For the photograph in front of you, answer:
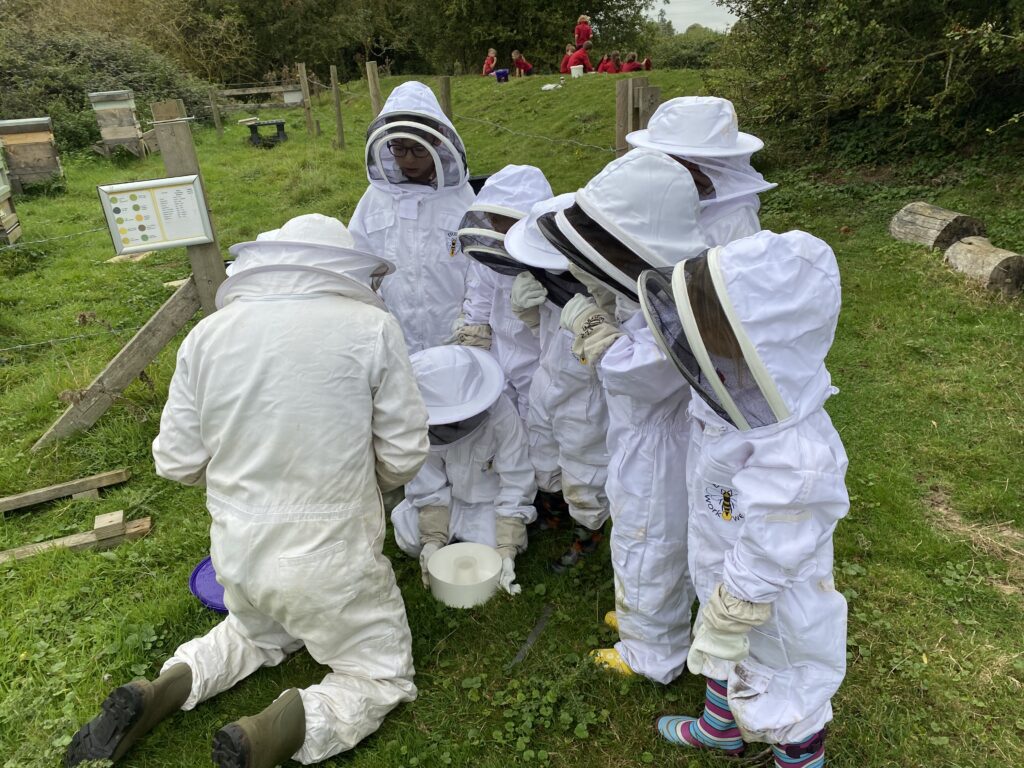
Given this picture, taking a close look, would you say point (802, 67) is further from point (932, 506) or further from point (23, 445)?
point (23, 445)

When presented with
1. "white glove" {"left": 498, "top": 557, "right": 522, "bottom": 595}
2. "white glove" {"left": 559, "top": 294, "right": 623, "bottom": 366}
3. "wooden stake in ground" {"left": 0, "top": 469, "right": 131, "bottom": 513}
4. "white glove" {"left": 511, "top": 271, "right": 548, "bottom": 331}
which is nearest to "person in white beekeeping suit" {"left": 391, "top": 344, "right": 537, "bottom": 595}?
"white glove" {"left": 498, "top": 557, "right": 522, "bottom": 595}

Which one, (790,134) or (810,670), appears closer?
(810,670)

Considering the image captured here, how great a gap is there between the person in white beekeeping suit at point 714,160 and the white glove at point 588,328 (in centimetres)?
62

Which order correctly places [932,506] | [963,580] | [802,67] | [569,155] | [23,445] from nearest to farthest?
1. [963,580]
2. [932,506]
3. [23,445]
4. [802,67]
5. [569,155]

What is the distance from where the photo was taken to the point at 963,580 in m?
3.33

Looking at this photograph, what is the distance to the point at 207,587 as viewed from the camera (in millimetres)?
3367

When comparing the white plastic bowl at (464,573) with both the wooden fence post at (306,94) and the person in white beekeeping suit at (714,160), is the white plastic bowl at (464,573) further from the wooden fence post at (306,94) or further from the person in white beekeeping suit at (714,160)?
the wooden fence post at (306,94)

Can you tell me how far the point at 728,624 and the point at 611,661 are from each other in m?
1.13

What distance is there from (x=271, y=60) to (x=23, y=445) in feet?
91.4

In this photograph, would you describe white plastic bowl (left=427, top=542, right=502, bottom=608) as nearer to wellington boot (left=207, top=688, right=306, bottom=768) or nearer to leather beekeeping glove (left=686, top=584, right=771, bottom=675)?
wellington boot (left=207, top=688, right=306, bottom=768)

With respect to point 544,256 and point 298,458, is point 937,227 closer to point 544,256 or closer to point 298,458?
point 544,256

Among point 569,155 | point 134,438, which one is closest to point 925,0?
point 569,155

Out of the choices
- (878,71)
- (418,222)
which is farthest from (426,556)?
(878,71)

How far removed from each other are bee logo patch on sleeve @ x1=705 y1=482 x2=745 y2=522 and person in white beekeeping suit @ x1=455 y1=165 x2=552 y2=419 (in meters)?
1.54
